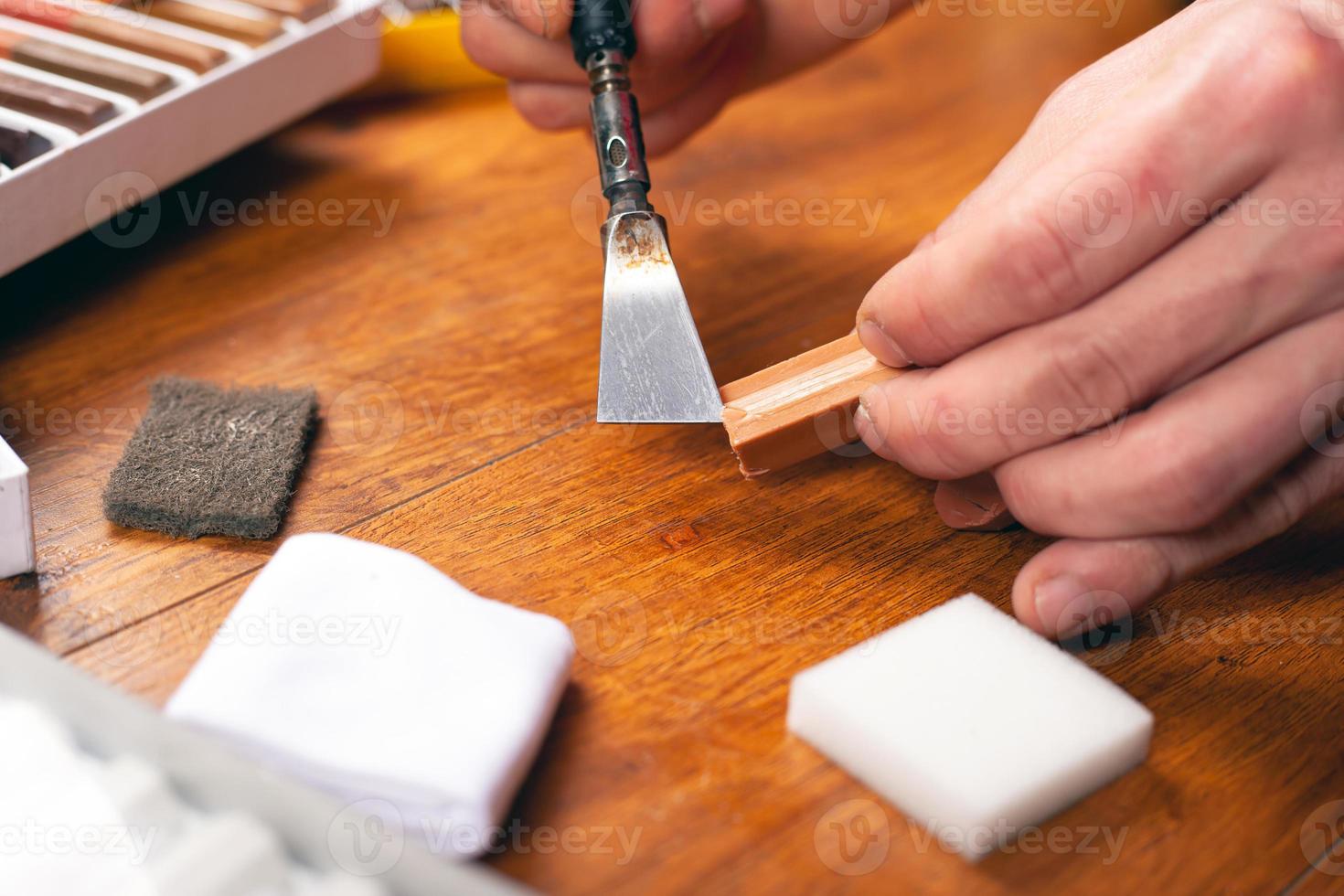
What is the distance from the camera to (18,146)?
91cm

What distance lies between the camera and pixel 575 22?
90 centimetres

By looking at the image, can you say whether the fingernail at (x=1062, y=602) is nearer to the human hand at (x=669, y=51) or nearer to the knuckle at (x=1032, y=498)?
the knuckle at (x=1032, y=498)

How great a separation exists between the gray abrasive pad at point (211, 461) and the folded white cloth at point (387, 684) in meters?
0.12

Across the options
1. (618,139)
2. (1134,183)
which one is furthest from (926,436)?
(618,139)

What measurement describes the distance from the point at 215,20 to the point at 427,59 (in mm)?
280

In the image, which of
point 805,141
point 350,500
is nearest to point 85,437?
point 350,500

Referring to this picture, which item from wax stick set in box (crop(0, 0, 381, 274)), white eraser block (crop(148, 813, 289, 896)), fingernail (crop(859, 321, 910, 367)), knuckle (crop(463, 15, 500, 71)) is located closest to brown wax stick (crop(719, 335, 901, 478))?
fingernail (crop(859, 321, 910, 367))

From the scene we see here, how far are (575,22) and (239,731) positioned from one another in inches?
24.6

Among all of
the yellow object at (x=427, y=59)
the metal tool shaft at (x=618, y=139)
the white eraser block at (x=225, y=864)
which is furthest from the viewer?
the yellow object at (x=427, y=59)

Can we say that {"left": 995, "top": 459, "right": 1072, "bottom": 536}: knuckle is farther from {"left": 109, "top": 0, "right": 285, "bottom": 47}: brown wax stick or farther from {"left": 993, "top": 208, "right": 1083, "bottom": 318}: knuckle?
{"left": 109, "top": 0, "right": 285, "bottom": 47}: brown wax stick

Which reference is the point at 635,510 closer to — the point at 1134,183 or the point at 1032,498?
the point at 1032,498

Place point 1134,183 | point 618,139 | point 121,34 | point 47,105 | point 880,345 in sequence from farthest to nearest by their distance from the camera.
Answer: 1. point 121,34
2. point 47,105
3. point 618,139
4. point 880,345
5. point 1134,183

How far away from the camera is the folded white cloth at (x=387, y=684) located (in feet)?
1.74

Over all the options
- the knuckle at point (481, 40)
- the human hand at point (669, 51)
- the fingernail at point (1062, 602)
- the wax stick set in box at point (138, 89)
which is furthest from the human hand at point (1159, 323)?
the wax stick set in box at point (138, 89)
